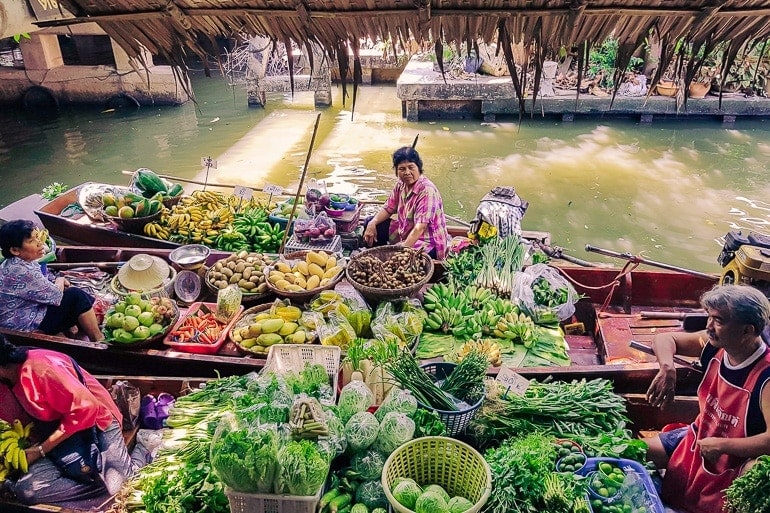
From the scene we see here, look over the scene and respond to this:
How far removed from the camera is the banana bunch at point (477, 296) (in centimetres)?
443

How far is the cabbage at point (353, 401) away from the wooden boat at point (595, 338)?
109 centimetres

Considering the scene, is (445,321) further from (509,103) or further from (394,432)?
(509,103)

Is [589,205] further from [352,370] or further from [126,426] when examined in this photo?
[126,426]

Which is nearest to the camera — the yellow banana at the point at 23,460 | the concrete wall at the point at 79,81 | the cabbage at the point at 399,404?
the cabbage at the point at 399,404

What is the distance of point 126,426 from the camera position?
3.36 meters

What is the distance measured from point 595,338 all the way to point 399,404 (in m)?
2.63

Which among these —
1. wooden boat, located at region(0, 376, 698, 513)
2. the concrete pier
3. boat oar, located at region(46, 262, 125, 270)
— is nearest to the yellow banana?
wooden boat, located at region(0, 376, 698, 513)

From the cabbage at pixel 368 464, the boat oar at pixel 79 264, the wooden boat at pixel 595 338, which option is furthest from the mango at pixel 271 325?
the boat oar at pixel 79 264

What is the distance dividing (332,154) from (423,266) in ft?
22.4

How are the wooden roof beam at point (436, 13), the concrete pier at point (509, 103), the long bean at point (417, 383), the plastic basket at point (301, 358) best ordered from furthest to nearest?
the concrete pier at point (509, 103) → the plastic basket at point (301, 358) → the long bean at point (417, 383) → the wooden roof beam at point (436, 13)

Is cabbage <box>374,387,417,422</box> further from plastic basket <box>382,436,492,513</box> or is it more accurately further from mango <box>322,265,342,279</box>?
mango <box>322,265,342,279</box>

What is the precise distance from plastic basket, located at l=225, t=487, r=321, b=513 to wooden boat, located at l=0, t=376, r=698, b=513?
1.10 metres

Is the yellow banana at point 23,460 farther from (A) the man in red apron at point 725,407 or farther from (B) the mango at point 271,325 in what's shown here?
(A) the man in red apron at point 725,407

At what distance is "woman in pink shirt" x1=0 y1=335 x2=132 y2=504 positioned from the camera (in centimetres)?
276
